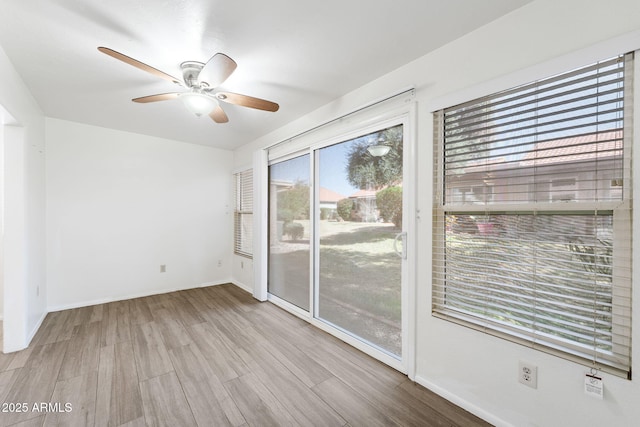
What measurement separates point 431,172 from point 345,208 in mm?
987

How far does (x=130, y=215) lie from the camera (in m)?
3.83

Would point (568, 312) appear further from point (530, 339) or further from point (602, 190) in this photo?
point (602, 190)

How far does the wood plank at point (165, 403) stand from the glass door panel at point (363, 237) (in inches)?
58.8

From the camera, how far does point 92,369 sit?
6.96 feet

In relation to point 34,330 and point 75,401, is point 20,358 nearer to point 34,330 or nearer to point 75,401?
point 34,330

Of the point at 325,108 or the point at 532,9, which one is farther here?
the point at 325,108

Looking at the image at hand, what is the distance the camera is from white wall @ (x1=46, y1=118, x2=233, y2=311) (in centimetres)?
335

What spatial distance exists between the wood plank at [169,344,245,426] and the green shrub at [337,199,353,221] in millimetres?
1768

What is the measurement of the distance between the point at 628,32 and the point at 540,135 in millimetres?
501

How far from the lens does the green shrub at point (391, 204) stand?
2154 mm

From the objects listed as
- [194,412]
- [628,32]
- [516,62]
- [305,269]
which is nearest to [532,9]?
[516,62]

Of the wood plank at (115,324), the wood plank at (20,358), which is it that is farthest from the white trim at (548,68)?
the wood plank at (20,358)

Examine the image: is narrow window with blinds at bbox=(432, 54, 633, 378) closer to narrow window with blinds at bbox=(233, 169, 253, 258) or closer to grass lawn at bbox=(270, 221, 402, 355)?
grass lawn at bbox=(270, 221, 402, 355)

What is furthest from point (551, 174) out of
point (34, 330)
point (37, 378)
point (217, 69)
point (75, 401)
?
point (34, 330)
